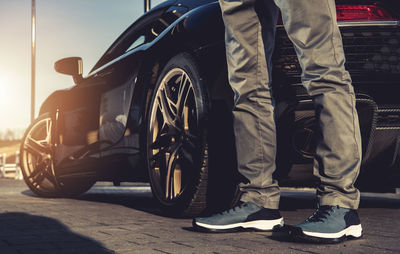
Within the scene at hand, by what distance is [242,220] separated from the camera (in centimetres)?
261

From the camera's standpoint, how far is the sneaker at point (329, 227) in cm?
223

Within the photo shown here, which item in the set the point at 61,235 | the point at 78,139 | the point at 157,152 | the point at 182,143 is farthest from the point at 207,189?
the point at 78,139

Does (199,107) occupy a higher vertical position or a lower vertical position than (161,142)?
higher

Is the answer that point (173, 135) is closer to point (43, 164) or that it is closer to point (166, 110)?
point (166, 110)

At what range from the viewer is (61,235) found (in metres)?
2.58

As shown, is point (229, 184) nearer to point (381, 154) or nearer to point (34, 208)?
point (381, 154)

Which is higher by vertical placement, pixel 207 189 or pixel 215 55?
pixel 215 55

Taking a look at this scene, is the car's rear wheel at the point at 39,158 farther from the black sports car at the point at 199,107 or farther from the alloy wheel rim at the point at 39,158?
the black sports car at the point at 199,107

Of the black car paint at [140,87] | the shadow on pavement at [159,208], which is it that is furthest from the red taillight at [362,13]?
the shadow on pavement at [159,208]

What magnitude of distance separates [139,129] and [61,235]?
1273mm

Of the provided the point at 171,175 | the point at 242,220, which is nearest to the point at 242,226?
the point at 242,220

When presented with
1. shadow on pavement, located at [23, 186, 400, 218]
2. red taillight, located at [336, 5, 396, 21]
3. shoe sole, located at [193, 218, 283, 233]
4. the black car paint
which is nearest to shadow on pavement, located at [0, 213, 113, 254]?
shoe sole, located at [193, 218, 283, 233]

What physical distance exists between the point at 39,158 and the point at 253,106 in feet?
10.4

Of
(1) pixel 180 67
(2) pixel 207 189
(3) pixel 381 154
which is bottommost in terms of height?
(2) pixel 207 189
